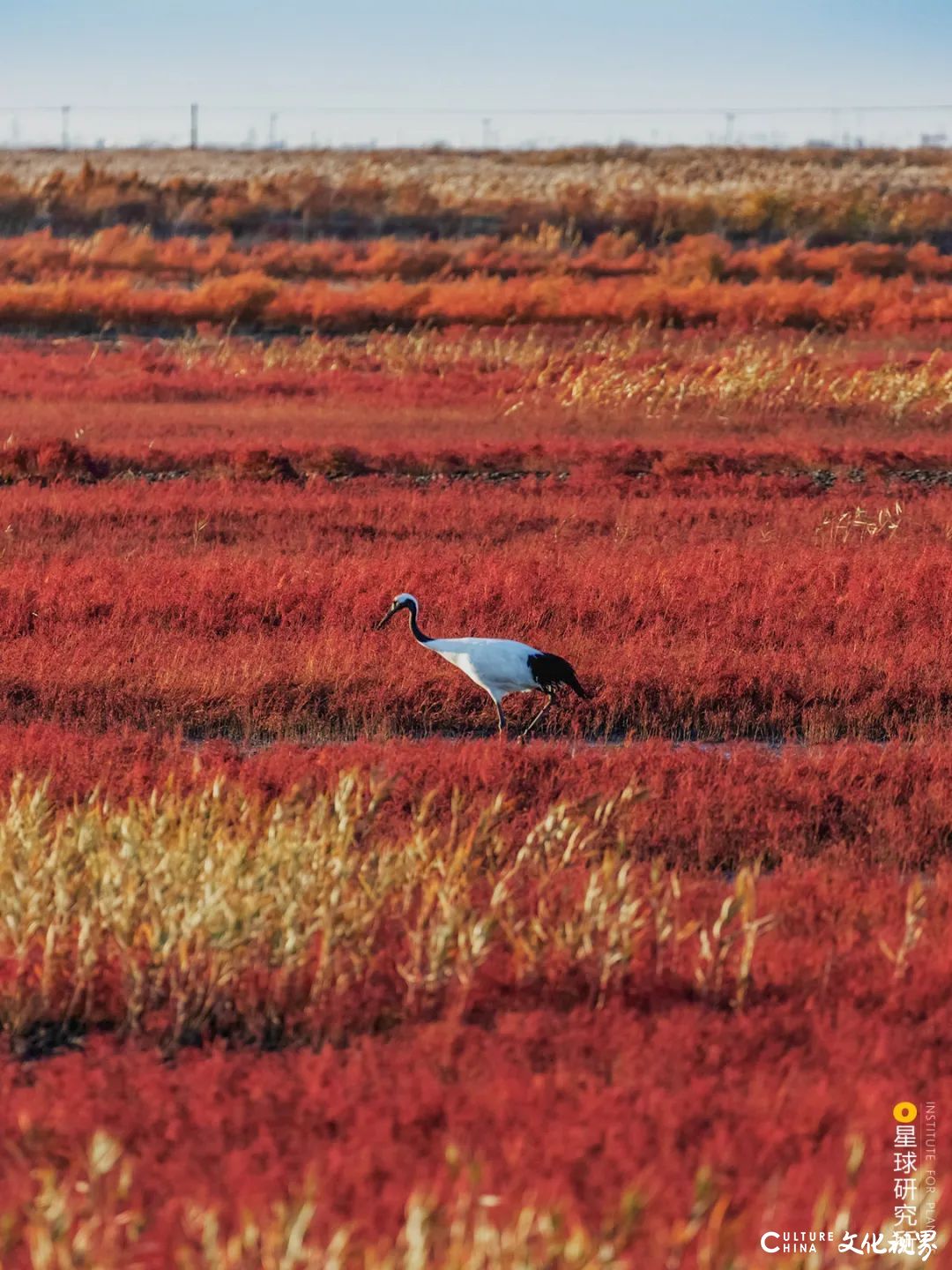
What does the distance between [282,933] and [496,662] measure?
3.39 m

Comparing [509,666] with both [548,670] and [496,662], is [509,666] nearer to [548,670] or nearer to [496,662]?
[496,662]

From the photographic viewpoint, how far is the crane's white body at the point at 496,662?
890cm

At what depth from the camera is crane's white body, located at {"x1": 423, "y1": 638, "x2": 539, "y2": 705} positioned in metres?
8.90

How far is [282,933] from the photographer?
5.71 m

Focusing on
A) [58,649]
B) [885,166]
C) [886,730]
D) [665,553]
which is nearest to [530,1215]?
[886,730]

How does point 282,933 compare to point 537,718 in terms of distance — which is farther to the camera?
point 537,718

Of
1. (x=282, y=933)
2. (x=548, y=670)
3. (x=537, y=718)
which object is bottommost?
(x=537, y=718)

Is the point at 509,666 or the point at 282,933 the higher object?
the point at 509,666

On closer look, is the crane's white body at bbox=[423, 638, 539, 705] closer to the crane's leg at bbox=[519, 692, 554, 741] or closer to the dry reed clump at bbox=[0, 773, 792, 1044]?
the crane's leg at bbox=[519, 692, 554, 741]

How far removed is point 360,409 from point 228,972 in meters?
18.8

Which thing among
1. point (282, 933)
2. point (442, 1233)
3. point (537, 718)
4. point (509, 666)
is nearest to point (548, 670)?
point (509, 666)

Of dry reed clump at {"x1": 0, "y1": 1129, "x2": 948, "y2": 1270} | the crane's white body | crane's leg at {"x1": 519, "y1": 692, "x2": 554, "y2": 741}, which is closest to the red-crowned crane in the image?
the crane's white body

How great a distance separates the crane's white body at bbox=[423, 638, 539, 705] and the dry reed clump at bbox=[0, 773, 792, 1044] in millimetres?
2514

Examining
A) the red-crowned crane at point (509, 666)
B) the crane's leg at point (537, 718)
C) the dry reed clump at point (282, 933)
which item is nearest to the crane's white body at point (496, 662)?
the red-crowned crane at point (509, 666)
